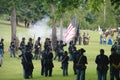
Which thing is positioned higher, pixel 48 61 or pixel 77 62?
pixel 77 62

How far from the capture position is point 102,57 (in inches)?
831

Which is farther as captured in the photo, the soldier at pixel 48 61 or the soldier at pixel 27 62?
the soldier at pixel 48 61

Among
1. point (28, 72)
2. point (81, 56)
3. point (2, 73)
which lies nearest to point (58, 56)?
point (2, 73)

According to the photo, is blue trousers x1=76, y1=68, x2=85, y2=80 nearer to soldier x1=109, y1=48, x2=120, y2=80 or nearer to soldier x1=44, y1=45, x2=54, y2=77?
soldier x1=109, y1=48, x2=120, y2=80

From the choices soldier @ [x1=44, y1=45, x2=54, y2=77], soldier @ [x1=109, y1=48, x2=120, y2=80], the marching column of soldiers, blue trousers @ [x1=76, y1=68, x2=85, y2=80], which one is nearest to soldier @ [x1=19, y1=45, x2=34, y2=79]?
the marching column of soldiers

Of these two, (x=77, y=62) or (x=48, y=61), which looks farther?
(x=48, y=61)

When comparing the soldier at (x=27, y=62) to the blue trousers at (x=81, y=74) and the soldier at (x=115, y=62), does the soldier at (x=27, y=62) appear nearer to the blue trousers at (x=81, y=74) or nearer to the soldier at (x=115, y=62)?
the blue trousers at (x=81, y=74)

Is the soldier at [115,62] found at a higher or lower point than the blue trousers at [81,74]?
higher

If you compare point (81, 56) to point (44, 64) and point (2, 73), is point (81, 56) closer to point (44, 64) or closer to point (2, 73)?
point (44, 64)

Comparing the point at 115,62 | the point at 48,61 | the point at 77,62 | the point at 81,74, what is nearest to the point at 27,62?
the point at 48,61

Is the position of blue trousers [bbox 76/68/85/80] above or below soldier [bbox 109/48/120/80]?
below

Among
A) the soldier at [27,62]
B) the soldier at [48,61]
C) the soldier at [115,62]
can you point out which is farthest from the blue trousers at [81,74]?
the soldier at [27,62]

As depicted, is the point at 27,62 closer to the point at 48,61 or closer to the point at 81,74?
the point at 48,61

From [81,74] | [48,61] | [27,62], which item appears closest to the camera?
[81,74]
